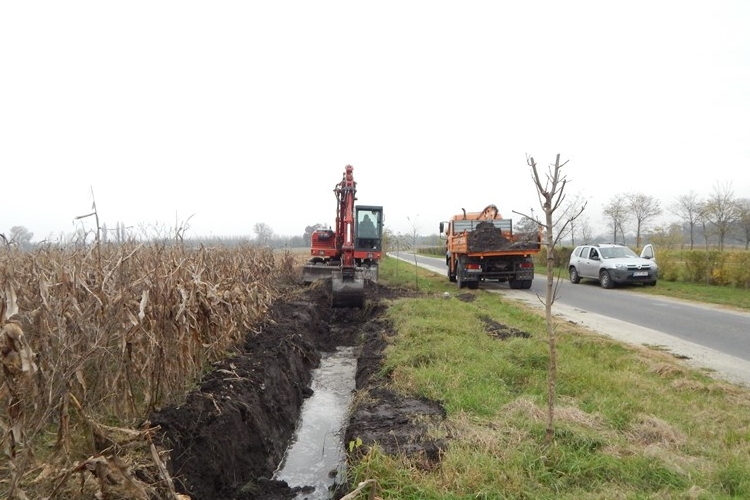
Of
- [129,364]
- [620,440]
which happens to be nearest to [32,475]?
[129,364]

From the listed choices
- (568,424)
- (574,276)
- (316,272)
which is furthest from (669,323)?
(574,276)

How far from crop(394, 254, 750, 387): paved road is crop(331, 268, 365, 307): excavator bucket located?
14.5 feet

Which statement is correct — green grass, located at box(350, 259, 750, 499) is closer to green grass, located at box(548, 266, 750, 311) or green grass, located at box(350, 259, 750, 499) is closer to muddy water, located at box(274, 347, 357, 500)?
muddy water, located at box(274, 347, 357, 500)

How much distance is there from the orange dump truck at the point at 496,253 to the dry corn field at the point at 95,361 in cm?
1078

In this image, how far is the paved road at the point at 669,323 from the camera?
7969mm

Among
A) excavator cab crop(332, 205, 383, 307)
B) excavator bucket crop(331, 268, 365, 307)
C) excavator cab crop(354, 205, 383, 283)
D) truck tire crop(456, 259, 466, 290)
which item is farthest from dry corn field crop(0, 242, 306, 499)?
truck tire crop(456, 259, 466, 290)

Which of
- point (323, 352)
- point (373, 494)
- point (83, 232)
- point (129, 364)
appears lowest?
point (323, 352)

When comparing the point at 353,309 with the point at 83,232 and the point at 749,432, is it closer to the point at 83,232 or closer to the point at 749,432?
the point at 83,232

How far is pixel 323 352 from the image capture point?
10406 millimetres

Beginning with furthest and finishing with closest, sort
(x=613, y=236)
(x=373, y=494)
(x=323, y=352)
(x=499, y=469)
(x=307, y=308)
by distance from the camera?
(x=613, y=236), (x=307, y=308), (x=323, y=352), (x=499, y=469), (x=373, y=494)

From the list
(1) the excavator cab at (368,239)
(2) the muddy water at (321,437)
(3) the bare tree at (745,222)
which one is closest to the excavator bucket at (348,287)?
(1) the excavator cab at (368,239)

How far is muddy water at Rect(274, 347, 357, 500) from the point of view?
5.16 m

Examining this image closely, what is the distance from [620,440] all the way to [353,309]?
31.3 feet

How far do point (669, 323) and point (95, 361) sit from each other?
36.5 feet
